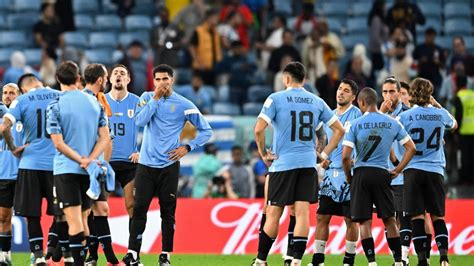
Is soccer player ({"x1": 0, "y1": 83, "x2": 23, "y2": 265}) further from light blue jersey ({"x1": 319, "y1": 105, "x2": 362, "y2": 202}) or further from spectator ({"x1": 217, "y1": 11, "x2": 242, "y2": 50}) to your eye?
spectator ({"x1": 217, "y1": 11, "x2": 242, "y2": 50})

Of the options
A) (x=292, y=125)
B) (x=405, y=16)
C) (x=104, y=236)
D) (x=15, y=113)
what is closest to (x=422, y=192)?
(x=292, y=125)

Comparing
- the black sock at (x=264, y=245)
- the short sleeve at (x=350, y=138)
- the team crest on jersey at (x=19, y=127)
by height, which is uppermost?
the team crest on jersey at (x=19, y=127)

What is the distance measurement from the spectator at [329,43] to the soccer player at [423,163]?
34.0 feet

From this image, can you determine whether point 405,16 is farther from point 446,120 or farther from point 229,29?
point 446,120

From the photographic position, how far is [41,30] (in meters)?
28.5

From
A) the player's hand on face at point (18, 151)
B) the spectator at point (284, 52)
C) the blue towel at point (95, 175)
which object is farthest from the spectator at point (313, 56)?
the blue towel at point (95, 175)

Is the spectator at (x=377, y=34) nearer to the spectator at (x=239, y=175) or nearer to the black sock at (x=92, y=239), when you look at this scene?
the spectator at (x=239, y=175)

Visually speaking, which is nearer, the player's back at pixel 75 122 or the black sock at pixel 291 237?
the player's back at pixel 75 122

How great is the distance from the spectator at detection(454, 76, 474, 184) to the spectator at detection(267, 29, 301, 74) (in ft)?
12.7

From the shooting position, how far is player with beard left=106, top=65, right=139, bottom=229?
17500 millimetres

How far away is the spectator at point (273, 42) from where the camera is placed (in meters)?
28.0

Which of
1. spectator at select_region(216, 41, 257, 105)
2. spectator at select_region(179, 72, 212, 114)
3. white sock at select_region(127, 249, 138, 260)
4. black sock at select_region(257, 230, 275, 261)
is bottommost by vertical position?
white sock at select_region(127, 249, 138, 260)

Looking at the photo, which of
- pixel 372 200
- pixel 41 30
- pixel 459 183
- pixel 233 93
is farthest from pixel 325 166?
pixel 41 30

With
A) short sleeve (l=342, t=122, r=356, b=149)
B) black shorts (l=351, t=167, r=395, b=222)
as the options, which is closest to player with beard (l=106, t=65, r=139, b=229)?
short sleeve (l=342, t=122, r=356, b=149)
